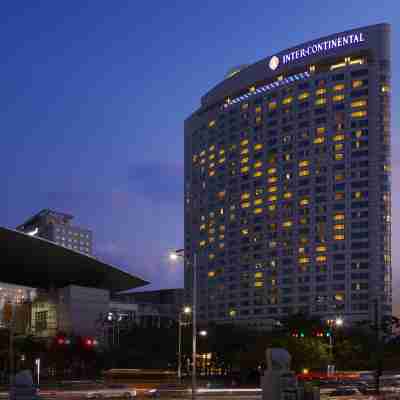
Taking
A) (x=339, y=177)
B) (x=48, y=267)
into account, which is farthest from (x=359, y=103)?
(x=48, y=267)

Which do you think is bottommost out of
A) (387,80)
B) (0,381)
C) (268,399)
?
(0,381)

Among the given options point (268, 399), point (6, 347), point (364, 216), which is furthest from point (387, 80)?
point (268, 399)

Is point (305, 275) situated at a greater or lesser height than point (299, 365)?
greater

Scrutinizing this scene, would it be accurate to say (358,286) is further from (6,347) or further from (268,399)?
(268,399)

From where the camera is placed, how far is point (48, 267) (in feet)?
391

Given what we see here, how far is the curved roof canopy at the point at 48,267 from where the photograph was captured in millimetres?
108875

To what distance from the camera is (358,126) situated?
198 meters

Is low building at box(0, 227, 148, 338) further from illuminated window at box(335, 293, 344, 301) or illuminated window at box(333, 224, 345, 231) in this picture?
illuminated window at box(333, 224, 345, 231)

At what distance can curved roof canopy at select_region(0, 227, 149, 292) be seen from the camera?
108875 millimetres

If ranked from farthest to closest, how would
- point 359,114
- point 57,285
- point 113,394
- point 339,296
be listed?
1. point 359,114
2. point 339,296
3. point 57,285
4. point 113,394

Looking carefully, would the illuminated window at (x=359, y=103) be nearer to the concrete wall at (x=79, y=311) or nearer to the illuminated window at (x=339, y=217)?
the illuminated window at (x=339, y=217)

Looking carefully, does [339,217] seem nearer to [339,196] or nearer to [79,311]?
[339,196]

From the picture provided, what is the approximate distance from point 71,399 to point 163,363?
49475 mm

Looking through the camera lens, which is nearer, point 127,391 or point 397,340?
point 127,391
